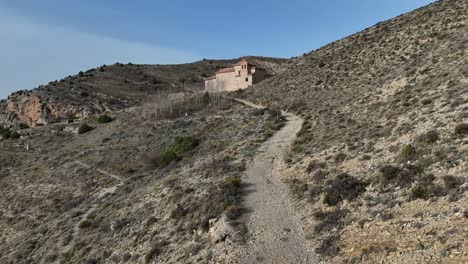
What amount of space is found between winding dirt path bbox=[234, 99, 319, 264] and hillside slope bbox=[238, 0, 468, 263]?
2.83 feet

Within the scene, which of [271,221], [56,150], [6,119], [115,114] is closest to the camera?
[271,221]

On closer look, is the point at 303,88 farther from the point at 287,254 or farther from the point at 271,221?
the point at 287,254

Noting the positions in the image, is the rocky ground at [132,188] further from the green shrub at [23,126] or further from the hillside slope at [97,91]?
the hillside slope at [97,91]

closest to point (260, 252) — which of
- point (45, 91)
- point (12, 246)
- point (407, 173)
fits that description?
point (407, 173)

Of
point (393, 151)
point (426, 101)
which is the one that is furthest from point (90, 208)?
point (426, 101)

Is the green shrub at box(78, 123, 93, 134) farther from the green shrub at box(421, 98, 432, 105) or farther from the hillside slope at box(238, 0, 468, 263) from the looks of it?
the green shrub at box(421, 98, 432, 105)

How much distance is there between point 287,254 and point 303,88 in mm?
43270

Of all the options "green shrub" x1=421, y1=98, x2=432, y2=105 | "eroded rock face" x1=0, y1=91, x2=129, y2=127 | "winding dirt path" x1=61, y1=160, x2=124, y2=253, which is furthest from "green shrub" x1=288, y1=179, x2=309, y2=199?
"eroded rock face" x1=0, y1=91, x2=129, y2=127

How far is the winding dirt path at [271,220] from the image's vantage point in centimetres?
2056

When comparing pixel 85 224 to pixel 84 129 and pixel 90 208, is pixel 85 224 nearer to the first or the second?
pixel 90 208

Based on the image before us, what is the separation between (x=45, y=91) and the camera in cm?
9906

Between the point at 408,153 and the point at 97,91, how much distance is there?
3491 inches

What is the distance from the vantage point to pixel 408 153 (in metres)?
24.3

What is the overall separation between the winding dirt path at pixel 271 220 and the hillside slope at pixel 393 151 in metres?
0.86
